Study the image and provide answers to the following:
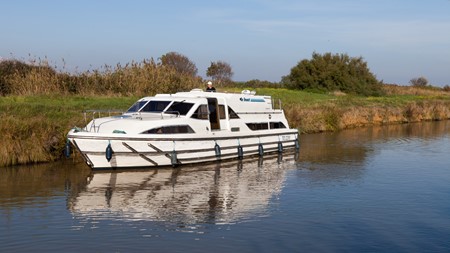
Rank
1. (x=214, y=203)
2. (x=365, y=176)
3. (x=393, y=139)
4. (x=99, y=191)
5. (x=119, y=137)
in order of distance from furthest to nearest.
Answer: (x=393, y=139) < (x=365, y=176) < (x=119, y=137) < (x=99, y=191) < (x=214, y=203)

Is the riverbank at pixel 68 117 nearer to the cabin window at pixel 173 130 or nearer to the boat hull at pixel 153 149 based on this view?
the boat hull at pixel 153 149

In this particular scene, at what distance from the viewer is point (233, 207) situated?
46.1 ft

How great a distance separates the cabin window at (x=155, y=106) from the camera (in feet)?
66.1

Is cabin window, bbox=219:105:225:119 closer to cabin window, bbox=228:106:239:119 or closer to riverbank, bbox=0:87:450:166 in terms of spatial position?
cabin window, bbox=228:106:239:119

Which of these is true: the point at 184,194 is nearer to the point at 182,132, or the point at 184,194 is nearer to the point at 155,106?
the point at 182,132

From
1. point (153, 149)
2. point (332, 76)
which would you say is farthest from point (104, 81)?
point (332, 76)

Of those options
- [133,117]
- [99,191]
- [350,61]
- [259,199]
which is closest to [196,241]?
[259,199]

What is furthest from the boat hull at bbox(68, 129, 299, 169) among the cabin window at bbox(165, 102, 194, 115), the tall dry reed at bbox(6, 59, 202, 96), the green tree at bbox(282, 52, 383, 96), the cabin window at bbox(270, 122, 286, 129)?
the green tree at bbox(282, 52, 383, 96)

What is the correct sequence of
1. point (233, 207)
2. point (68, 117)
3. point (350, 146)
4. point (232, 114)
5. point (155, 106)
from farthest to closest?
point (350, 146)
point (68, 117)
point (232, 114)
point (155, 106)
point (233, 207)

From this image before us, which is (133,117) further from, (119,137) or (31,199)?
(31,199)

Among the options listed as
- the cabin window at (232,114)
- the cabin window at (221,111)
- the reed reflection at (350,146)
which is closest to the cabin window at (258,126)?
the cabin window at (232,114)

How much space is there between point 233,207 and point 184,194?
1.93 m

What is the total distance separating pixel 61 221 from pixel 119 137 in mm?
5304

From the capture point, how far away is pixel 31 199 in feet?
48.0
